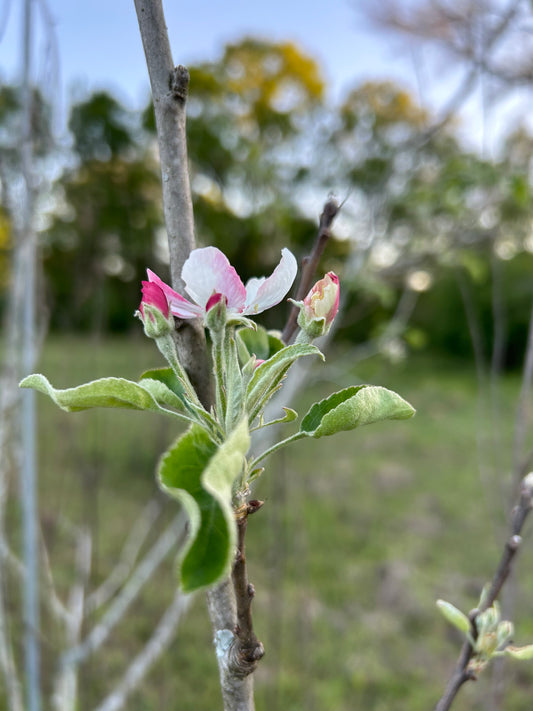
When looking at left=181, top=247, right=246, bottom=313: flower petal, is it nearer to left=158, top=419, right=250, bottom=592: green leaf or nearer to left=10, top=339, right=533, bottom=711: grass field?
left=158, top=419, right=250, bottom=592: green leaf

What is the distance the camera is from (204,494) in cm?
24

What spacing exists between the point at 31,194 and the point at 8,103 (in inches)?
33.5

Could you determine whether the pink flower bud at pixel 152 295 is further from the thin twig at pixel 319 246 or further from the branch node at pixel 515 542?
the branch node at pixel 515 542

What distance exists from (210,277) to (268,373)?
0.18 feet

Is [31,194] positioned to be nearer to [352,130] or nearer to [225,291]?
[225,291]

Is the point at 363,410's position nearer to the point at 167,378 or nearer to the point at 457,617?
the point at 167,378

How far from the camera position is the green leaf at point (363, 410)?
0.29 m

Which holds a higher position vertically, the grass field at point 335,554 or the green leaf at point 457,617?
the green leaf at point 457,617

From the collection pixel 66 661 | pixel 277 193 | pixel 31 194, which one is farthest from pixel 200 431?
pixel 277 193

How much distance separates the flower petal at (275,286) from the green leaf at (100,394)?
70mm

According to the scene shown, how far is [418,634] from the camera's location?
237 centimetres

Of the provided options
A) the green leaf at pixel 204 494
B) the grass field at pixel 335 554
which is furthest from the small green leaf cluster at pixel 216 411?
the grass field at pixel 335 554

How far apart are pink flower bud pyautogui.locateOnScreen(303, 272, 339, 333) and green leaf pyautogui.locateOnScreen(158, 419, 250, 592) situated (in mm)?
98

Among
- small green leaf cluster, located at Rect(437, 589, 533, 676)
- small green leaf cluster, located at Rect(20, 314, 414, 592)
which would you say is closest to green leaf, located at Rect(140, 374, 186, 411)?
small green leaf cluster, located at Rect(20, 314, 414, 592)
